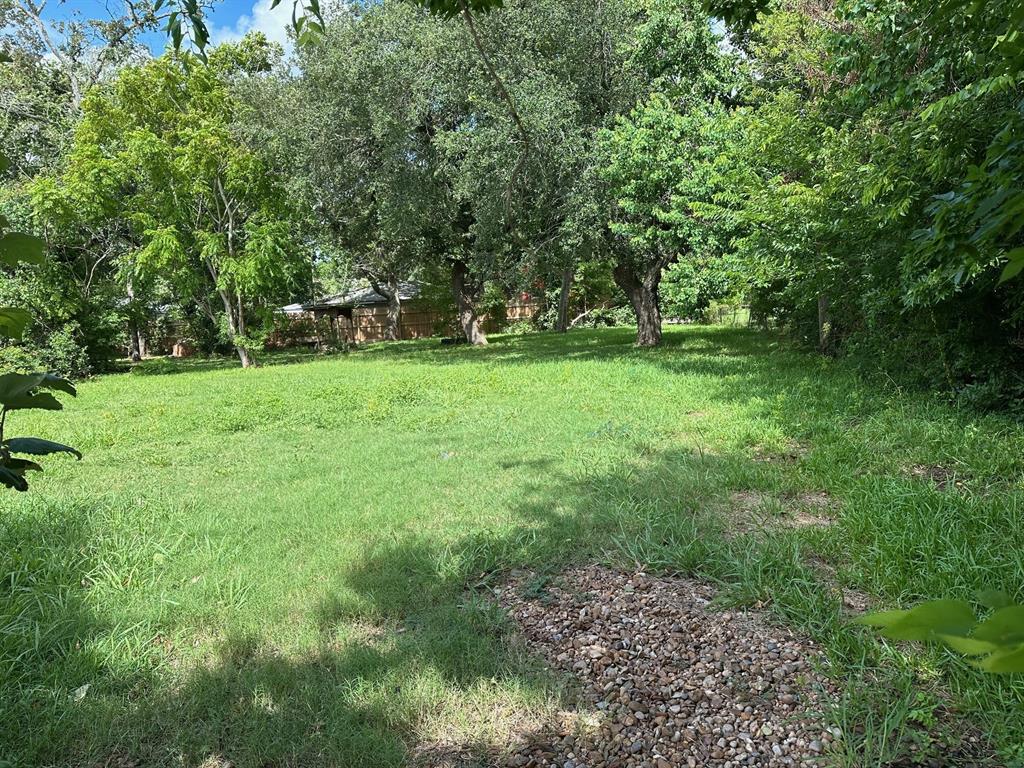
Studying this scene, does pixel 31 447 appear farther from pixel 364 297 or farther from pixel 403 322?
pixel 364 297

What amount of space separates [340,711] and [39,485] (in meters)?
4.52

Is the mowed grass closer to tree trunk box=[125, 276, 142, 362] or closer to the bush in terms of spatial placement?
the bush

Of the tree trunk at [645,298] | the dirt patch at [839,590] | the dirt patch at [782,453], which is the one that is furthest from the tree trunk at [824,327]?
the dirt patch at [839,590]

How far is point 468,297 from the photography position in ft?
68.2

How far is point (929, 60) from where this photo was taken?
5227mm

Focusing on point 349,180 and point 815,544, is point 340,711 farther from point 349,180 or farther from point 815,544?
point 349,180

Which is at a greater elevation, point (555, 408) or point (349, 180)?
point (349, 180)

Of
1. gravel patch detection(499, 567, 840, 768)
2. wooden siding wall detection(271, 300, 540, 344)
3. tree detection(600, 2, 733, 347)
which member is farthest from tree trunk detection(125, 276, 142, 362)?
gravel patch detection(499, 567, 840, 768)

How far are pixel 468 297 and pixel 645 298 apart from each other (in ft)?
24.8

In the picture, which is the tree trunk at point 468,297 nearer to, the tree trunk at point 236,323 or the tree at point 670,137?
the tree trunk at point 236,323

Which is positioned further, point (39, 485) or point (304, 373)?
point (304, 373)

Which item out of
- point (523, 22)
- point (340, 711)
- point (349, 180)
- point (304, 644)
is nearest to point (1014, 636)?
Answer: point (340, 711)

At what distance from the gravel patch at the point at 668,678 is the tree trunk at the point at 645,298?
41.4 ft

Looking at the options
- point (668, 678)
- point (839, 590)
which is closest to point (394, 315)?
point (839, 590)
